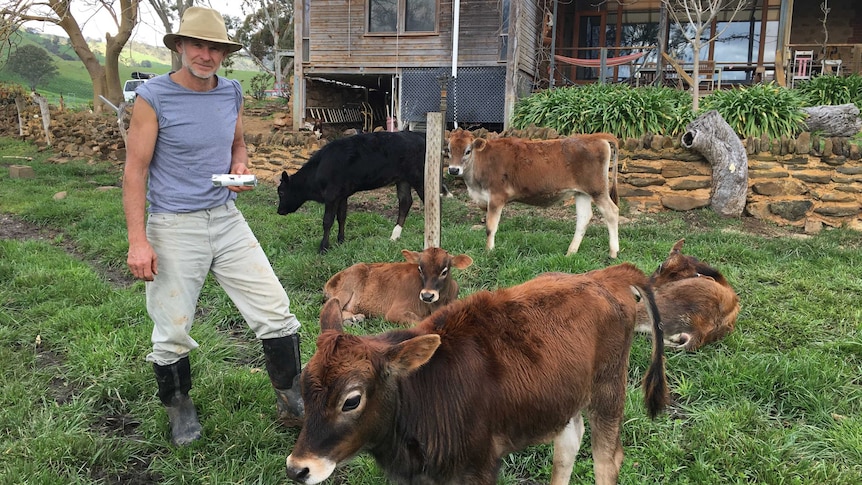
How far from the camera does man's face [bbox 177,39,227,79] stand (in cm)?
323

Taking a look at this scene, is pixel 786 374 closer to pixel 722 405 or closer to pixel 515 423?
pixel 722 405

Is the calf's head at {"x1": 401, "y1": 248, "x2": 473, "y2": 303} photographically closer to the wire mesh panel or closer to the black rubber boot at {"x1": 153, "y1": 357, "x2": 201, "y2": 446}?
the black rubber boot at {"x1": 153, "y1": 357, "x2": 201, "y2": 446}

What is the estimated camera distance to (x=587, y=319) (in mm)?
2699

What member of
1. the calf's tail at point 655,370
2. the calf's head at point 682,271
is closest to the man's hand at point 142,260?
the calf's tail at point 655,370

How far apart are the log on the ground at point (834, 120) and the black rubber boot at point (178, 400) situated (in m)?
11.2

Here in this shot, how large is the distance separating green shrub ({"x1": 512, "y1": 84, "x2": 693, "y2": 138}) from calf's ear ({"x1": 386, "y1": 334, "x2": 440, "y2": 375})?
379 inches

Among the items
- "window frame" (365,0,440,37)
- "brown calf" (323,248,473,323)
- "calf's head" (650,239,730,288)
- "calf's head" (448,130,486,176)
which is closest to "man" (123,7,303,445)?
"brown calf" (323,248,473,323)

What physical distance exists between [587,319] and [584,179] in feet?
17.9

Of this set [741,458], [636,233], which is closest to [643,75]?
[636,233]

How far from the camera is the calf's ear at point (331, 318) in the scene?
2.60 metres

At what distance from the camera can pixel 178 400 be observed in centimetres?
356

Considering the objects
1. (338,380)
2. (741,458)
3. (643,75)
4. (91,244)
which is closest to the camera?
(338,380)

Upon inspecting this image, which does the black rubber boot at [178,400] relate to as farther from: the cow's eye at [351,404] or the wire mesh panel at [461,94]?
the wire mesh panel at [461,94]

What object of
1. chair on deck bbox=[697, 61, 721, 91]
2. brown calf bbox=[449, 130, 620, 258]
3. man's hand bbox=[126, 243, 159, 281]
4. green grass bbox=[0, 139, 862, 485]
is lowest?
green grass bbox=[0, 139, 862, 485]
